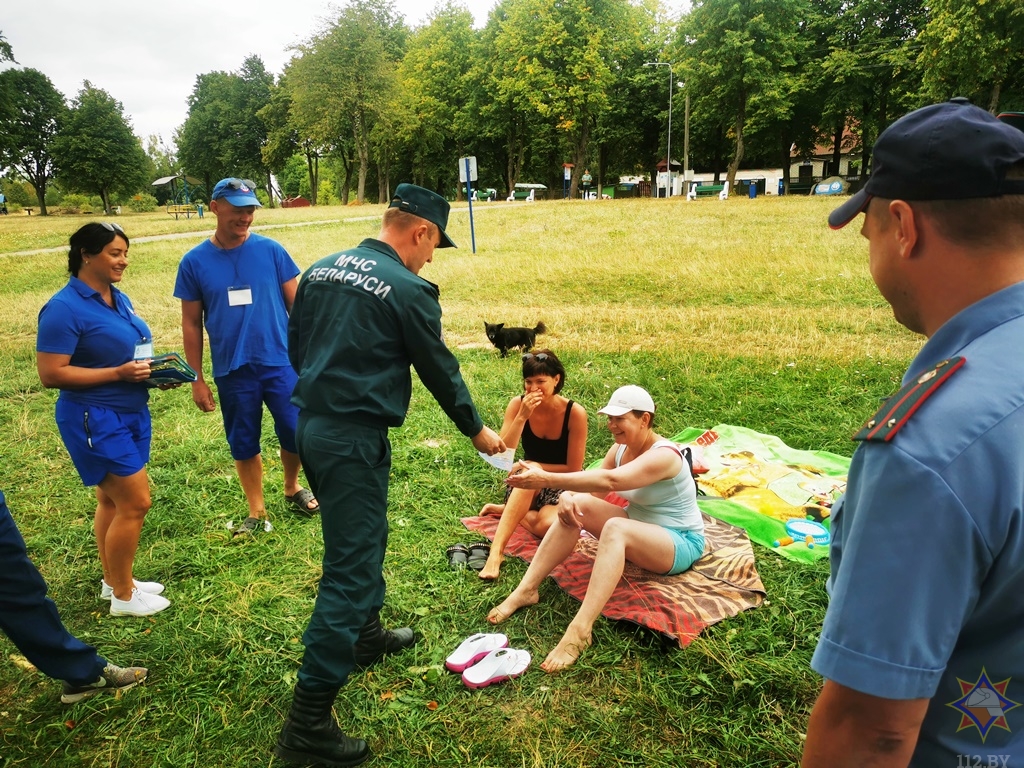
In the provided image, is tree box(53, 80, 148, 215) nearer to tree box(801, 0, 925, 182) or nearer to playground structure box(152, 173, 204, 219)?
playground structure box(152, 173, 204, 219)

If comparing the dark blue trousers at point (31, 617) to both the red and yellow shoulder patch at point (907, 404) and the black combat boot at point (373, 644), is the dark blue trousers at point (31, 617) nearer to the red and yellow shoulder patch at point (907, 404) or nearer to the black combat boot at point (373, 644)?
the black combat boot at point (373, 644)

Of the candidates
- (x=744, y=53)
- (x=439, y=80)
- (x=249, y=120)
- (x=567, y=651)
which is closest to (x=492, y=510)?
(x=567, y=651)

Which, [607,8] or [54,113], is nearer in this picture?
[607,8]

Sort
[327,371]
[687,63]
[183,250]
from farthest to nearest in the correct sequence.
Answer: [687,63]
[183,250]
[327,371]

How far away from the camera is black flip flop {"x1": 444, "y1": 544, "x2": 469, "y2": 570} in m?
4.19

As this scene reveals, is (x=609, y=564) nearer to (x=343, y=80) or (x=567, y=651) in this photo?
(x=567, y=651)

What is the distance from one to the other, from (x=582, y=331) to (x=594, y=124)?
147 ft

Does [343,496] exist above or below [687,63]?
below

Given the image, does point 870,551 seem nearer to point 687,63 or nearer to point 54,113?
point 687,63

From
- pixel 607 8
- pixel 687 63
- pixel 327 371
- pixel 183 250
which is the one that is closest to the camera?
pixel 327 371

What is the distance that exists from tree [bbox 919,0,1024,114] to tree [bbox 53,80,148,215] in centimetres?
5485

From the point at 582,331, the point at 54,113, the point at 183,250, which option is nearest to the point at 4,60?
the point at 54,113

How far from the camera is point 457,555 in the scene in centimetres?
425

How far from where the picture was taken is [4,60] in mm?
39906
